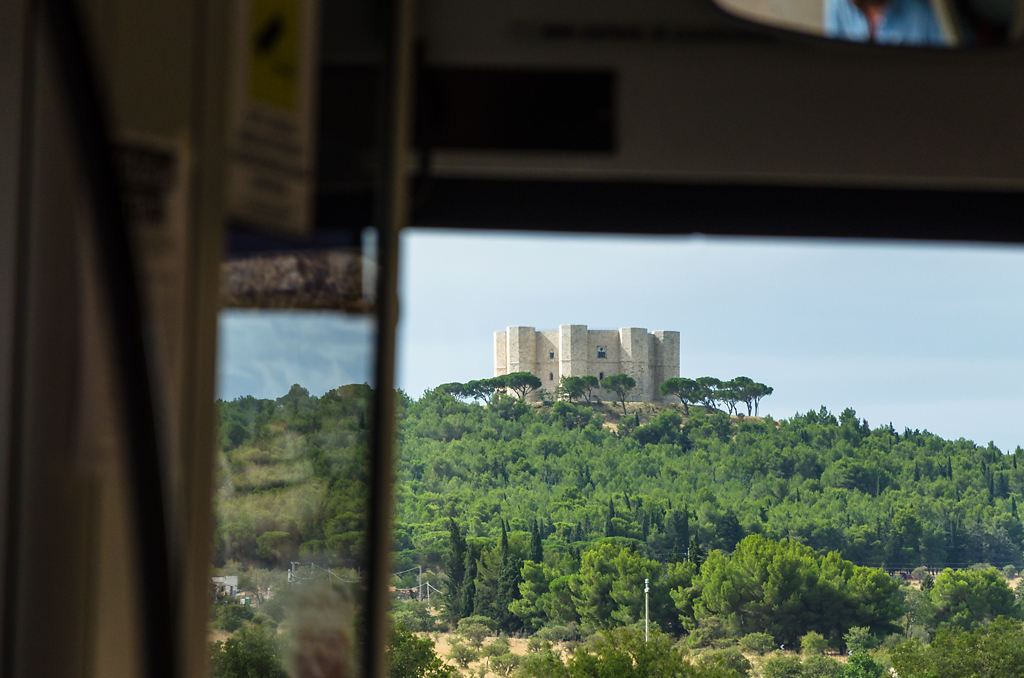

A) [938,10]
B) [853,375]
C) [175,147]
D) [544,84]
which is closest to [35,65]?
[175,147]

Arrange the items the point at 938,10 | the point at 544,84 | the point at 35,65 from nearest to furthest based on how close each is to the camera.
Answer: the point at 35,65
the point at 938,10
the point at 544,84

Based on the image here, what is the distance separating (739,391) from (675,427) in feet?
0.69

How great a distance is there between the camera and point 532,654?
2449 millimetres

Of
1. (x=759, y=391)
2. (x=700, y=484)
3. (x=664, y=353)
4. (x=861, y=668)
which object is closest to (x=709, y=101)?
(x=664, y=353)

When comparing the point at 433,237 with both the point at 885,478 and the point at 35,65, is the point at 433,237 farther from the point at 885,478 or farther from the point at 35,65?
the point at 35,65

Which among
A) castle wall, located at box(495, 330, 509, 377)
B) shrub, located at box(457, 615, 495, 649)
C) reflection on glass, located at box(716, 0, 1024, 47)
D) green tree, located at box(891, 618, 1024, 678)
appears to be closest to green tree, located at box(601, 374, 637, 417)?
castle wall, located at box(495, 330, 509, 377)

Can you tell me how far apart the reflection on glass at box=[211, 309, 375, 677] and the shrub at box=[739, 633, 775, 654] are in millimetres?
2466

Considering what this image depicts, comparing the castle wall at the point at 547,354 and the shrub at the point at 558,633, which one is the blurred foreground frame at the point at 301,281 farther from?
the shrub at the point at 558,633

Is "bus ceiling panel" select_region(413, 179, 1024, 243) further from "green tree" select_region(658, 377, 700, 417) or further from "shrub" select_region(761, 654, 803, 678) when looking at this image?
"shrub" select_region(761, 654, 803, 678)

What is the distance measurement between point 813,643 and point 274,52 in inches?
103

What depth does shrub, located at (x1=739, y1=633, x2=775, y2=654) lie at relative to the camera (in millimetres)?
2430


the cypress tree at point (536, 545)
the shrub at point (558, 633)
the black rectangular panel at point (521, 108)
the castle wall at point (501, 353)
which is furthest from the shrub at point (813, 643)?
the black rectangular panel at point (521, 108)

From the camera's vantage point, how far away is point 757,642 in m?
2.44

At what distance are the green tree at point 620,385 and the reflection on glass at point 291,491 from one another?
2297 mm
